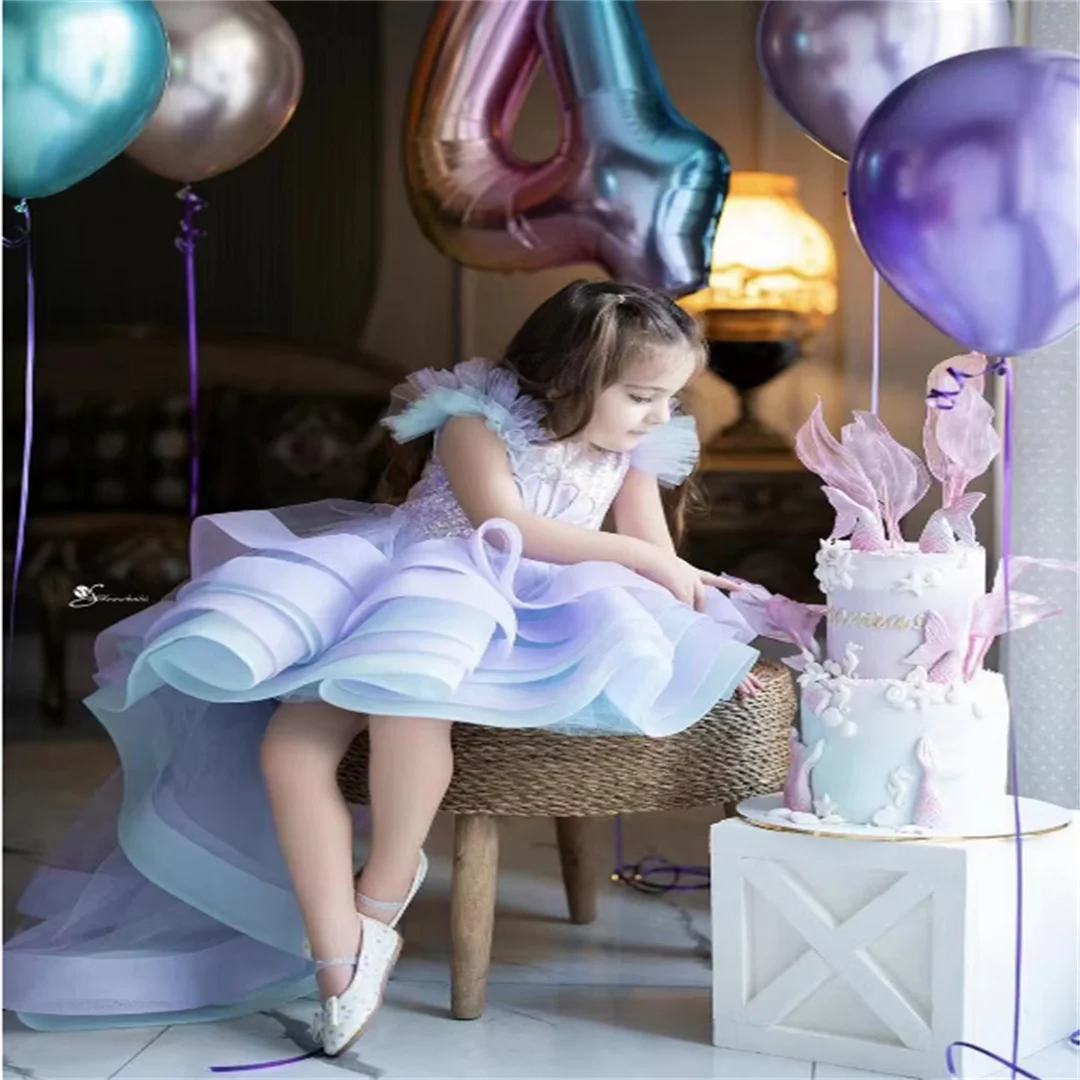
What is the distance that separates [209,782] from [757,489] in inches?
80.9

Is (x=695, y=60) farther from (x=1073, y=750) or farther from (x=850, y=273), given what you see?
(x=1073, y=750)

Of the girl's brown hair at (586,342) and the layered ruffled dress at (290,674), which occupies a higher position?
the girl's brown hair at (586,342)

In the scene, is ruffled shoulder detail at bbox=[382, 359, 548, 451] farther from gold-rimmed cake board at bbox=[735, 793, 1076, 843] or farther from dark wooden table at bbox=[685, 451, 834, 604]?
dark wooden table at bbox=[685, 451, 834, 604]

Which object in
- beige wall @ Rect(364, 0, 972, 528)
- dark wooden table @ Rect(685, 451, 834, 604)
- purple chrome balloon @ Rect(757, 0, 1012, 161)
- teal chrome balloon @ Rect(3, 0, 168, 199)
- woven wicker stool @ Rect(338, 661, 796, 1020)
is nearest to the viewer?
teal chrome balloon @ Rect(3, 0, 168, 199)

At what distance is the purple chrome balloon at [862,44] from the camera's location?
92.4 inches

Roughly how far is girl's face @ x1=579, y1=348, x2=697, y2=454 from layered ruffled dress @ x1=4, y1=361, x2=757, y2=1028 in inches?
2.5

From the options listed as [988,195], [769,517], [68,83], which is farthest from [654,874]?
[68,83]

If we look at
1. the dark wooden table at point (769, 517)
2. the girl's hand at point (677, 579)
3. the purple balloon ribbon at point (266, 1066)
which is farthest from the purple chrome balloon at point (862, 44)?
the dark wooden table at point (769, 517)

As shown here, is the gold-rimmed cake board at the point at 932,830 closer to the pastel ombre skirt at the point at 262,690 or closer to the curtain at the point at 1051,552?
the pastel ombre skirt at the point at 262,690

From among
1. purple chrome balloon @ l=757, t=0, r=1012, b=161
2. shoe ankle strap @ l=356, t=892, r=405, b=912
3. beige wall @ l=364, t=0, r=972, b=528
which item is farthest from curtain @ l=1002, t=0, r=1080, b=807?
beige wall @ l=364, t=0, r=972, b=528

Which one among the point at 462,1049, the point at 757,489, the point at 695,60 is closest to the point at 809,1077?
the point at 462,1049

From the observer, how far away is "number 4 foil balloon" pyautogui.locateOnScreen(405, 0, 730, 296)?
106 inches

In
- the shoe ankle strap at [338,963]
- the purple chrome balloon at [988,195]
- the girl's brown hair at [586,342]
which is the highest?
the purple chrome balloon at [988,195]

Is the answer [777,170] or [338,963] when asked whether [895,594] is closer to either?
[338,963]
